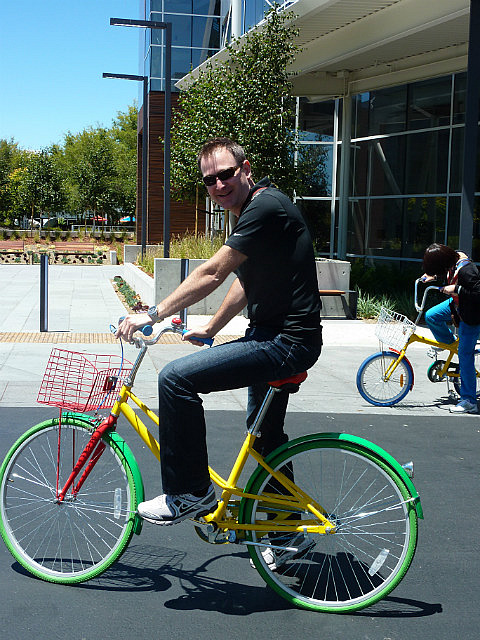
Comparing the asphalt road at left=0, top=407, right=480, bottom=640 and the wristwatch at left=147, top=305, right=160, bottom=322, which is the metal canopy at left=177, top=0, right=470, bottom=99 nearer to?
the asphalt road at left=0, top=407, right=480, bottom=640

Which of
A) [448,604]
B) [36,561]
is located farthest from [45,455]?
[448,604]

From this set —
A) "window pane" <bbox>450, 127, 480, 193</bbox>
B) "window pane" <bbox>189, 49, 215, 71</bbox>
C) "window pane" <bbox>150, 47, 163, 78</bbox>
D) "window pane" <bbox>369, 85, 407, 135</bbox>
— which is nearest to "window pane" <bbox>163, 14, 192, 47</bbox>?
"window pane" <bbox>189, 49, 215, 71</bbox>

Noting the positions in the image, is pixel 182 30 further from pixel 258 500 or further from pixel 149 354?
pixel 258 500

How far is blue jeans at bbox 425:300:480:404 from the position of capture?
771 cm

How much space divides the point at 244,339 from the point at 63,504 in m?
1.23

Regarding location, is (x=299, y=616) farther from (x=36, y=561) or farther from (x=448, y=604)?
(x=36, y=561)

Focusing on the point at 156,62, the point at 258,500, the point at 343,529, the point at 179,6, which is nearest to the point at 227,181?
the point at 258,500

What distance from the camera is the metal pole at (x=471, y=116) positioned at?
11789mm

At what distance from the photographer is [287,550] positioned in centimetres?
374

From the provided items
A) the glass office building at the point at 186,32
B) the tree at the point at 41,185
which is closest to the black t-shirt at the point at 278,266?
the glass office building at the point at 186,32

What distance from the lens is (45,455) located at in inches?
154

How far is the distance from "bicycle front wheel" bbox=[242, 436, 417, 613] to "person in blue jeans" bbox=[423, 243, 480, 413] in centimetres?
396

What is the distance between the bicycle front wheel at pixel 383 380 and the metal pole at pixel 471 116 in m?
3.98

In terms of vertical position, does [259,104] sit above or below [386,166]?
above
